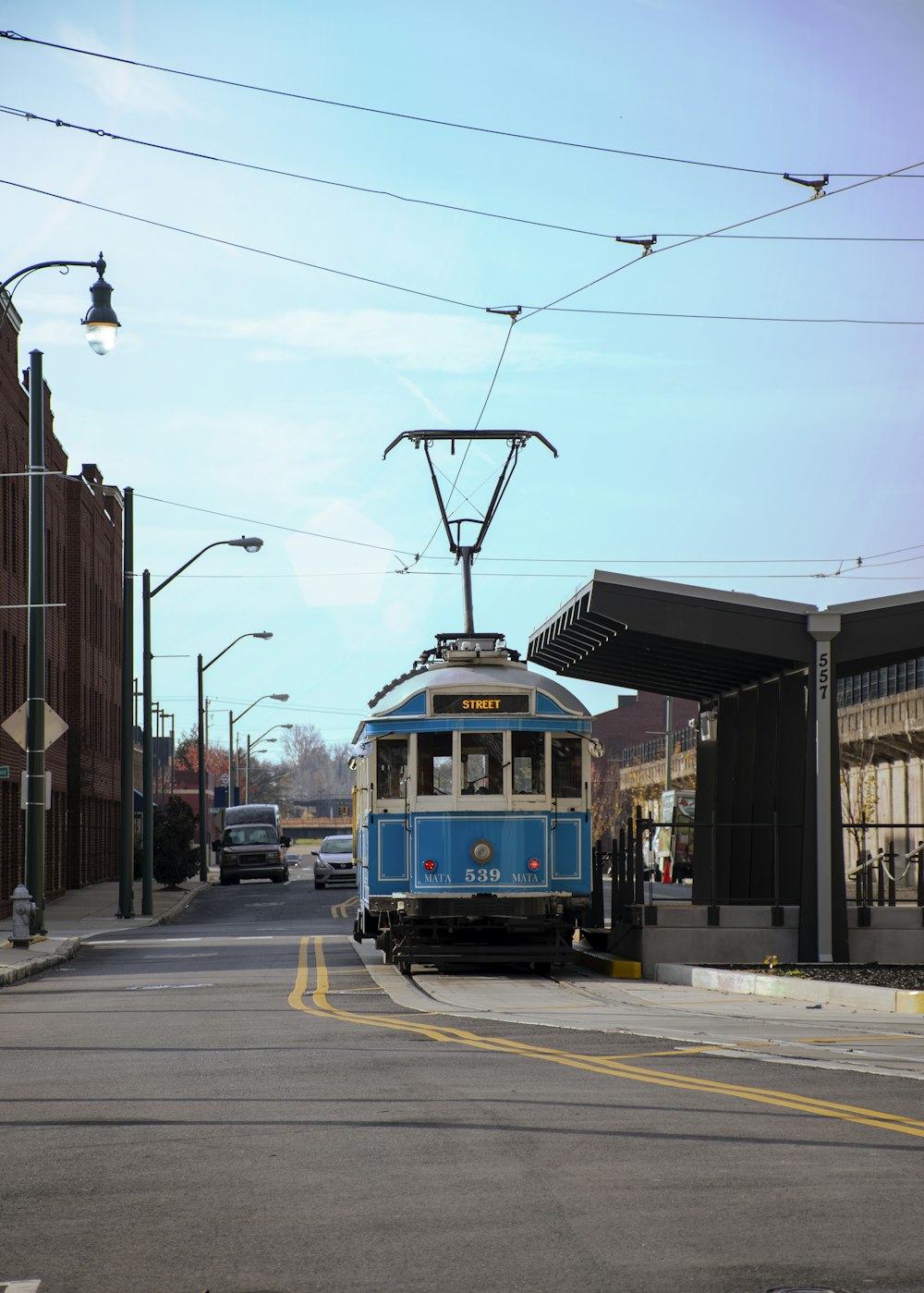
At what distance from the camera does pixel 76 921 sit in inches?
1453

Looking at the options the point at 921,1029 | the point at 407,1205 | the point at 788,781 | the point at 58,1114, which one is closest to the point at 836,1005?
the point at 921,1029

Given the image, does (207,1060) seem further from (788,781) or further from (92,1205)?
(788,781)

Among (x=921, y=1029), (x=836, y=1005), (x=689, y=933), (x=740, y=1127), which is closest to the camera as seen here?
(x=740, y=1127)

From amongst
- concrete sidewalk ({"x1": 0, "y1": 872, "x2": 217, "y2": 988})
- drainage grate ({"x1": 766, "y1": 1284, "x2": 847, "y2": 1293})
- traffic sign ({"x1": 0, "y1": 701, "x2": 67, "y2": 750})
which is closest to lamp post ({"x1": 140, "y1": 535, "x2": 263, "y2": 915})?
concrete sidewalk ({"x1": 0, "y1": 872, "x2": 217, "y2": 988})

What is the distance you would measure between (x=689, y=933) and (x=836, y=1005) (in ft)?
12.8

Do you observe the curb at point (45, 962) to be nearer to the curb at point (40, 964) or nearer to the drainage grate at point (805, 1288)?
the curb at point (40, 964)

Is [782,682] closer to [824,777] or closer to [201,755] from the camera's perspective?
[824,777]

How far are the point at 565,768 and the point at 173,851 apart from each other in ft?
112

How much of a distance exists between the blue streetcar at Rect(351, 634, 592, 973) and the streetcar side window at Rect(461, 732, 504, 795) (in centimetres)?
1

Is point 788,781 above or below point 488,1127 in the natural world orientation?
above

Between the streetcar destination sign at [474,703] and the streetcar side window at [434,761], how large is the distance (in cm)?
31

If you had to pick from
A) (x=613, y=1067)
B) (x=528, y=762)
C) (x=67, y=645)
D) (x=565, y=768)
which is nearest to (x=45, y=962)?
(x=528, y=762)

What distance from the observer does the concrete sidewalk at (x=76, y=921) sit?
23.0 m

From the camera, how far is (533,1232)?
654 centimetres
